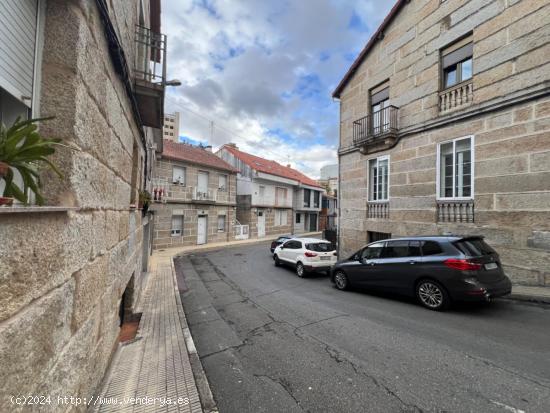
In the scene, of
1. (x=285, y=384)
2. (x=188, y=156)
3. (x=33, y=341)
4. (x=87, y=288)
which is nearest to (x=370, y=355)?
(x=285, y=384)

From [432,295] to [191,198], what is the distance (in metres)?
16.2

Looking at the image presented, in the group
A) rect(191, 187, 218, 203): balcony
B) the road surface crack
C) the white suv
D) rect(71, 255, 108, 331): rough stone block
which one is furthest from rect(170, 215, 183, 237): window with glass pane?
rect(71, 255, 108, 331): rough stone block

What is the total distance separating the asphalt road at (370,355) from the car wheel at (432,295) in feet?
0.79

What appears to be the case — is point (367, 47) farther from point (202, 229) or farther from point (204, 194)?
point (202, 229)

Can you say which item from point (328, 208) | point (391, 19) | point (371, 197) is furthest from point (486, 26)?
point (328, 208)

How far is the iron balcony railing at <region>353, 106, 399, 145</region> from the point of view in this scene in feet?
34.1

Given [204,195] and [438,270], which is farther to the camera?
[204,195]

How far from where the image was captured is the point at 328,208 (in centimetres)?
3781

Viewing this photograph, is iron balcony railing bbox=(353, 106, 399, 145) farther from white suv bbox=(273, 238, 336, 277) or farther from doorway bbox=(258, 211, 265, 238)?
doorway bbox=(258, 211, 265, 238)

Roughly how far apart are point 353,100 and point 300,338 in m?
11.6

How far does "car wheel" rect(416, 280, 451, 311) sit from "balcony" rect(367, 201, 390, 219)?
4779 mm

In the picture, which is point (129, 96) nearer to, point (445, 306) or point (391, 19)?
point (445, 306)

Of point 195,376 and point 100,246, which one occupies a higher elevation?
point 100,246

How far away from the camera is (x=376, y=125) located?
11.4 metres
